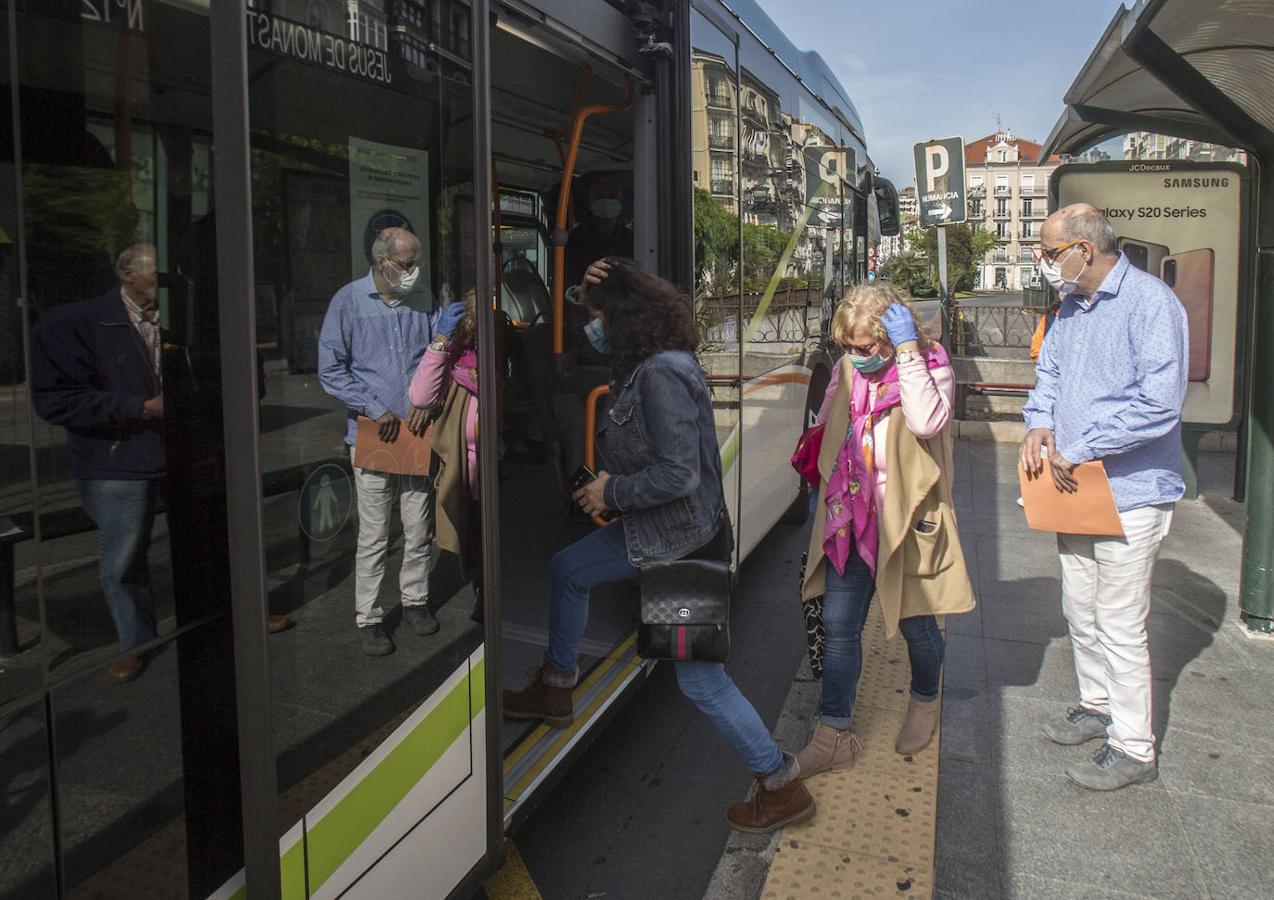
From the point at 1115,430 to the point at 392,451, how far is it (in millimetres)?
2387

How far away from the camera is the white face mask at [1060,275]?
3.58m

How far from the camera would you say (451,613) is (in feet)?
8.09

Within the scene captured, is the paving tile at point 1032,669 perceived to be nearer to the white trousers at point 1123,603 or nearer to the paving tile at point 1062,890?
the white trousers at point 1123,603

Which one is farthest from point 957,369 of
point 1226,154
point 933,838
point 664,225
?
point 1226,154

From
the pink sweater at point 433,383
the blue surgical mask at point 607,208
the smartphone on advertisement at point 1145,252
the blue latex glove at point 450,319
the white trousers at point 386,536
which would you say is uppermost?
the blue surgical mask at point 607,208

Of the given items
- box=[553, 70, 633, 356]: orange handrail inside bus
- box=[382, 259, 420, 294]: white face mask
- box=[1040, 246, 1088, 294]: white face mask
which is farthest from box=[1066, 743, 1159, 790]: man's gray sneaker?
box=[553, 70, 633, 356]: orange handrail inside bus

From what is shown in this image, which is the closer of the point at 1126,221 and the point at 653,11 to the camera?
the point at 653,11

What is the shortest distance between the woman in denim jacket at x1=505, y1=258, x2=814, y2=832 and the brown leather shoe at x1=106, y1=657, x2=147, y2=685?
1.66m

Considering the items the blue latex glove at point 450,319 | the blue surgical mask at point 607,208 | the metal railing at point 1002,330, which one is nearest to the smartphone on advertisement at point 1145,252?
the blue surgical mask at point 607,208

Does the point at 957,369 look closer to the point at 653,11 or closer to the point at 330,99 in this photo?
the point at 653,11

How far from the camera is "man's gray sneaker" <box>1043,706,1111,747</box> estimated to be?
4.03 metres

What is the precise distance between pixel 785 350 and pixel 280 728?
4851 mm

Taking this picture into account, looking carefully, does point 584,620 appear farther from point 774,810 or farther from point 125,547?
point 125,547

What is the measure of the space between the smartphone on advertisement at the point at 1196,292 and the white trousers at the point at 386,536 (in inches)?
260
